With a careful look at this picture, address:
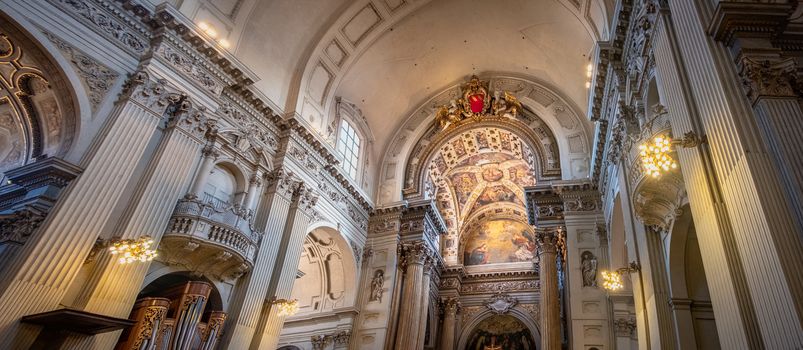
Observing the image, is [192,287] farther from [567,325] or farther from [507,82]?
[507,82]

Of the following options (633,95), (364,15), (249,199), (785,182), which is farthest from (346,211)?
(785,182)

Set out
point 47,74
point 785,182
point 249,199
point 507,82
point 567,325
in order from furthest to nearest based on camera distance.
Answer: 1. point 507,82
2. point 567,325
3. point 249,199
4. point 47,74
5. point 785,182

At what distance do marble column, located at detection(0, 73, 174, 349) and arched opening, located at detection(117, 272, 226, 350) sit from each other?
582mm

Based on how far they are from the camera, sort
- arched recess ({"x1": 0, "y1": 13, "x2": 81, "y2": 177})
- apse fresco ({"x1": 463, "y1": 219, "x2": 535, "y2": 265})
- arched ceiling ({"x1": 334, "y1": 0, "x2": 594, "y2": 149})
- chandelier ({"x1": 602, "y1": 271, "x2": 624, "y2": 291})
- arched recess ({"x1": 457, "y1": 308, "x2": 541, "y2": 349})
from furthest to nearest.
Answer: apse fresco ({"x1": 463, "y1": 219, "x2": 535, "y2": 265}), arched recess ({"x1": 457, "y1": 308, "x2": 541, "y2": 349}), arched ceiling ({"x1": 334, "y1": 0, "x2": 594, "y2": 149}), chandelier ({"x1": 602, "y1": 271, "x2": 624, "y2": 291}), arched recess ({"x1": 0, "y1": 13, "x2": 81, "y2": 177})

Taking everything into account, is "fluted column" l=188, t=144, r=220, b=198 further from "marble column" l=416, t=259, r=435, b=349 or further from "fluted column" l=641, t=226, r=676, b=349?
"fluted column" l=641, t=226, r=676, b=349

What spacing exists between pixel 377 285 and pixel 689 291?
439 inches

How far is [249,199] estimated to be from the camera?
13484 millimetres

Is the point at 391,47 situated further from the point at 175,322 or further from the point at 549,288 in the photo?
the point at 175,322

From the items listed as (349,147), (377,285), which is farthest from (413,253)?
(349,147)

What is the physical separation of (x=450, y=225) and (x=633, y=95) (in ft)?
53.3

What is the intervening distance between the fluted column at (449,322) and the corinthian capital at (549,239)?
7381 millimetres

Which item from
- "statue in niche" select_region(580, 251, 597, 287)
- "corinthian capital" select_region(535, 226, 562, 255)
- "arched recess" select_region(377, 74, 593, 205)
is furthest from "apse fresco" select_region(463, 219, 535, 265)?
"statue in niche" select_region(580, 251, 597, 287)

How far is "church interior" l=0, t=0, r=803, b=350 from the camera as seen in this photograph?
6648 millimetres

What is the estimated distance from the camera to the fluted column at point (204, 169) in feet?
39.8
